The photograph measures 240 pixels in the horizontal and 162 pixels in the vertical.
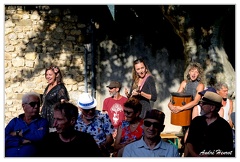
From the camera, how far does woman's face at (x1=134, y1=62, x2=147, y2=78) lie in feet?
20.2

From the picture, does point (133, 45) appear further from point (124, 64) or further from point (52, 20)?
point (52, 20)

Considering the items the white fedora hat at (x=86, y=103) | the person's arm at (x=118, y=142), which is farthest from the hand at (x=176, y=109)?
the white fedora hat at (x=86, y=103)

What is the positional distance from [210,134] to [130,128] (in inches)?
36.8

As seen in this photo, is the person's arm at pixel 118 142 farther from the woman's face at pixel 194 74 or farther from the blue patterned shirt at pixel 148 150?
the woman's face at pixel 194 74

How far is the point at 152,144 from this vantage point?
15.5 ft

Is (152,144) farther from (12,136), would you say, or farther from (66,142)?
(12,136)

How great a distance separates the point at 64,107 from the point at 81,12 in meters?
4.71

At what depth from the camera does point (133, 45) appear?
29.9ft

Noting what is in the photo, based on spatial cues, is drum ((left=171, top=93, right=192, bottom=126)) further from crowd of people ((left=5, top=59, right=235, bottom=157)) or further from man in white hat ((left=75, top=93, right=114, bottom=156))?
man in white hat ((left=75, top=93, right=114, bottom=156))

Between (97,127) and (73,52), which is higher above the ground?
(73,52)

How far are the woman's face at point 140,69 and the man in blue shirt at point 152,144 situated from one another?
1507 mm

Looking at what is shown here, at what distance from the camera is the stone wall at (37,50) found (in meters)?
8.73

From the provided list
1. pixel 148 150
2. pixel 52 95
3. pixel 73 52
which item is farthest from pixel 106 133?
pixel 73 52

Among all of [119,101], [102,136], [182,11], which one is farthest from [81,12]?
[102,136]
